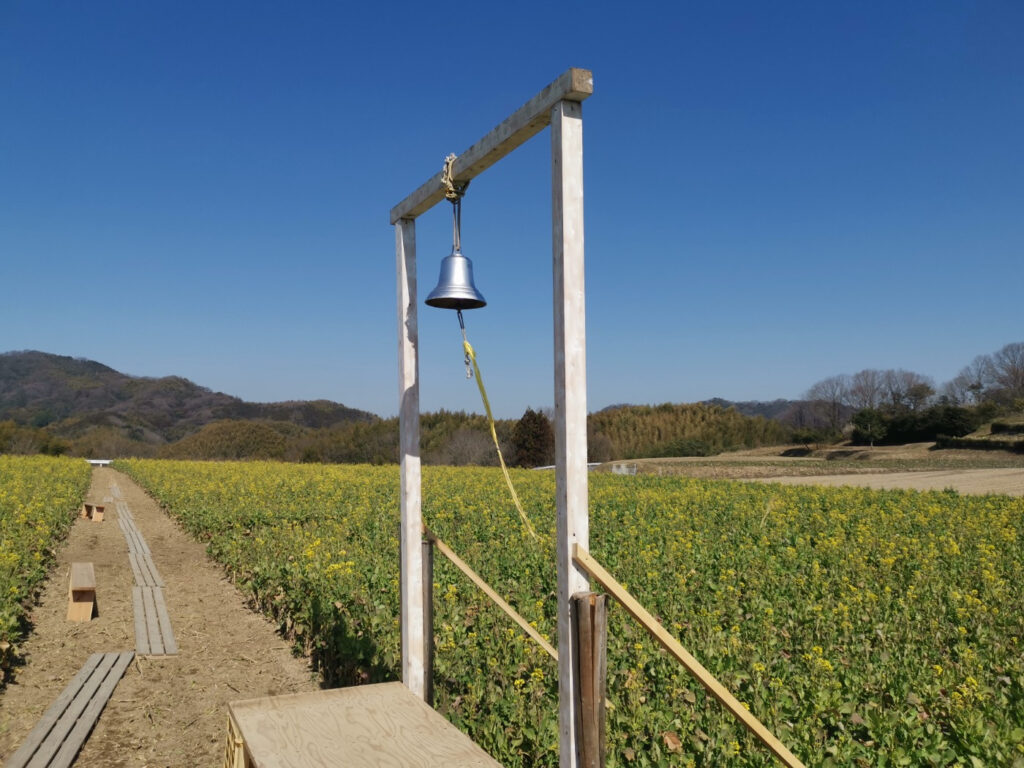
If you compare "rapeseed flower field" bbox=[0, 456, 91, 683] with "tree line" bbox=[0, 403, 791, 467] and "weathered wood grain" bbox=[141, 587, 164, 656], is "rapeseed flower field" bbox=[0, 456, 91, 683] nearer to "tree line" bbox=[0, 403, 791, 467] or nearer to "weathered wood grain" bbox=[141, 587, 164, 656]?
"weathered wood grain" bbox=[141, 587, 164, 656]

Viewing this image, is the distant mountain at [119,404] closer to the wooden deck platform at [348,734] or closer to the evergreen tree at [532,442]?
the evergreen tree at [532,442]

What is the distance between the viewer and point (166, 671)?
6496 millimetres

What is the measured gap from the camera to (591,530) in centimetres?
1127

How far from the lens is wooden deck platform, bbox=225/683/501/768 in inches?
123

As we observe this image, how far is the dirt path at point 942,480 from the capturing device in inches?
Answer: 1107

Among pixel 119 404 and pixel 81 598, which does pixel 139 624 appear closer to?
pixel 81 598

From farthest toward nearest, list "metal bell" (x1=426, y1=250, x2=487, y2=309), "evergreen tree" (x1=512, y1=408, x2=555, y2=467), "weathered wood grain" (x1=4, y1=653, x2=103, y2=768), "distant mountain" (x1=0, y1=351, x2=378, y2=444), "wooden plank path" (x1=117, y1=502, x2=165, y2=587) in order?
"distant mountain" (x1=0, y1=351, x2=378, y2=444)
"evergreen tree" (x1=512, y1=408, x2=555, y2=467)
"wooden plank path" (x1=117, y1=502, x2=165, y2=587)
"weathered wood grain" (x1=4, y1=653, x2=103, y2=768)
"metal bell" (x1=426, y1=250, x2=487, y2=309)

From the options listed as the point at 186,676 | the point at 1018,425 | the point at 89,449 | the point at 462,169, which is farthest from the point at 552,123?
the point at 89,449

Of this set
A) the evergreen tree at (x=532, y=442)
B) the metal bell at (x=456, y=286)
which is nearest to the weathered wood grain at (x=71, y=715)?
the metal bell at (x=456, y=286)

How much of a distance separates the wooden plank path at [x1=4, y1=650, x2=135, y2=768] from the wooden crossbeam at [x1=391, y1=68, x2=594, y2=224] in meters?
4.01

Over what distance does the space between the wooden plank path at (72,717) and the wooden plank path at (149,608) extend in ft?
1.36

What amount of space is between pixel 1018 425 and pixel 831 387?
1443 inches

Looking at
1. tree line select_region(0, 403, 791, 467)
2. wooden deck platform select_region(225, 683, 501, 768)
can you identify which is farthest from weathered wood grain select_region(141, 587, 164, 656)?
tree line select_region(0, 403, 791, 467)

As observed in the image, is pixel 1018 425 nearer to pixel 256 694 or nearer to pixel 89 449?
pixel 256 694
